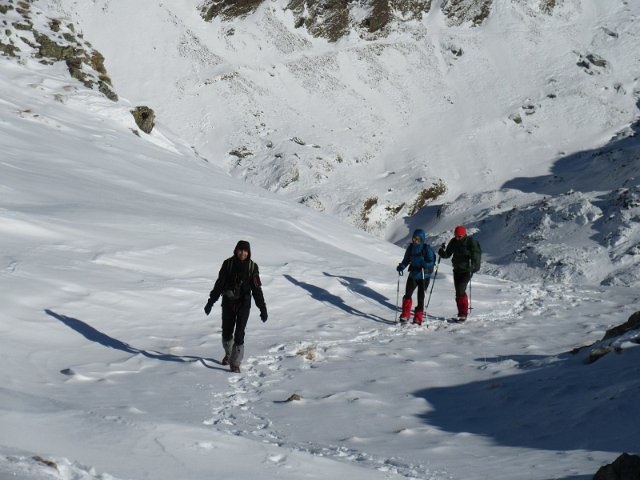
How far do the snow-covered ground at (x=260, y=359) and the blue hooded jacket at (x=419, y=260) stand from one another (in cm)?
113

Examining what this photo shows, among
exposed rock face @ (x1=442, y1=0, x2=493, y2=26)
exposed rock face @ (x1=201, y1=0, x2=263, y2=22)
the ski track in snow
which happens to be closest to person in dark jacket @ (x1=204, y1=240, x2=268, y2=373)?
the ski track in snow

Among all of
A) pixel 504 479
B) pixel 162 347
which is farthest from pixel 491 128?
pixel 504 479

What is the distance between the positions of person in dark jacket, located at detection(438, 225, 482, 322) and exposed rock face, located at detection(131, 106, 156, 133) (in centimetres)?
2302

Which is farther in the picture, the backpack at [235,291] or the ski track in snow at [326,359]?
the backpack at [235,291]

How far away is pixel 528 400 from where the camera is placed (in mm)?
7953

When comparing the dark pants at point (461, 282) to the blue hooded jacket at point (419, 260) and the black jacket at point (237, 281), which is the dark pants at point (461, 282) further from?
the black jacket at point (237, 281)

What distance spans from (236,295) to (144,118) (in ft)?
86.8

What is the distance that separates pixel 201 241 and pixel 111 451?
11.1 m

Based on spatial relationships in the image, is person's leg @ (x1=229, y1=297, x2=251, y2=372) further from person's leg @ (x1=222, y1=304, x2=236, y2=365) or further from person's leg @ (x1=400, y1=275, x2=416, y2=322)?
person's leg @ (x1=400, y1=275, x2=416, y2=322)

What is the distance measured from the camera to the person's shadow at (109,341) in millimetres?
10367

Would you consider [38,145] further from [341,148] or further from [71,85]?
[341,148]

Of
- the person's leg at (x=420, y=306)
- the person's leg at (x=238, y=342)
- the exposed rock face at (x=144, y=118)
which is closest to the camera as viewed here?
the person's leg at (x=238, y=342)

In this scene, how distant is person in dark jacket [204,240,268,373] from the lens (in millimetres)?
9969

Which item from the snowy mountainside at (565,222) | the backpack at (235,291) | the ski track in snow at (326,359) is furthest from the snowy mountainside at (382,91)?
the backpack at (235,291)
